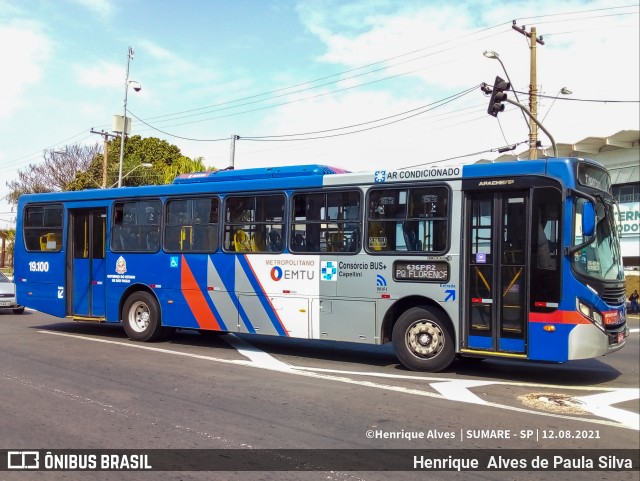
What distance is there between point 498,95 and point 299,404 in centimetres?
1127

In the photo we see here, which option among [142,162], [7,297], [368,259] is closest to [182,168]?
[142,162]

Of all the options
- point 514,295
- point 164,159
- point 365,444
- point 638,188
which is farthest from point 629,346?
point 164,159

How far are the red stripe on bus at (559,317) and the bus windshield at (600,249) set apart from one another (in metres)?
0.59

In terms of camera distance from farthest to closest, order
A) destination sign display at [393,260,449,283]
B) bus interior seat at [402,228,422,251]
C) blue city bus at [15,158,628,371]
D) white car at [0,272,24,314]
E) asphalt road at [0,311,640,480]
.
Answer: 1. white car at [0,272,24,314]
2. bus interior seat at [402,228,422,251]
3. destination sign display at [393,260,449,283]
4. blue city bus at [15,158,628,371]
5. asphalt road at [0,311,640,480]

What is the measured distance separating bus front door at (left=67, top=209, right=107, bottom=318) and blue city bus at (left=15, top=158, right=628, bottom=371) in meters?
0.03

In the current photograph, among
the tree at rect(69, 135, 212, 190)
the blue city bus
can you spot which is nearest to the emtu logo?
the blue city bus

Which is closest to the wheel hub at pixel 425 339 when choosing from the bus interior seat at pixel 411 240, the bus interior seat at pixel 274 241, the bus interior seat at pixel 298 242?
the bus interior seat at pixel 411 240

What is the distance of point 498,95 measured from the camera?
15.6 metres

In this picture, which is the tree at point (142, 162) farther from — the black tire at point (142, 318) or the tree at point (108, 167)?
the black tire at point (142, 318)

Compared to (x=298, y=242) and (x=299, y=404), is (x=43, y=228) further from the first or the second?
(x=299, y=404)

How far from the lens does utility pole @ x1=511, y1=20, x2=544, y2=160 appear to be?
62.6 feet

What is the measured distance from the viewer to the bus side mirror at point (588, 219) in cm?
799

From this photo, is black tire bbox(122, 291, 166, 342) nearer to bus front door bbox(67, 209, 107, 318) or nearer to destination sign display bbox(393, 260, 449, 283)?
bus front door bbox(67, 209, 107, 318)

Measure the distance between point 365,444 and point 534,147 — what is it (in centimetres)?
1557
